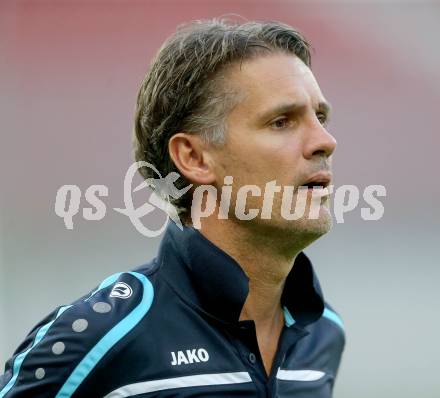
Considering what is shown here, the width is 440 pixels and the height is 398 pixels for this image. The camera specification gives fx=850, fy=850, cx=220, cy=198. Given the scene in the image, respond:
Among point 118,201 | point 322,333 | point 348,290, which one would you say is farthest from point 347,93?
point 322,333

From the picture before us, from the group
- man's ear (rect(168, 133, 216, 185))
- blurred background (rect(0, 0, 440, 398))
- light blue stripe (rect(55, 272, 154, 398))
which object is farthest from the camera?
blurred background (rect(0, 0, 440, 398))

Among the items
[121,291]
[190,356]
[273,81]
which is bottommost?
[190,356]

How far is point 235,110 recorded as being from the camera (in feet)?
6.16

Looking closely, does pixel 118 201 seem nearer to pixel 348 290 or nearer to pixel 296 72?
pixel 348 290

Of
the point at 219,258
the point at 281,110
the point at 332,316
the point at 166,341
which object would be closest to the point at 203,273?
the point at 219,258

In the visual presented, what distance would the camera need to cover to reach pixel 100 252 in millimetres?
4566

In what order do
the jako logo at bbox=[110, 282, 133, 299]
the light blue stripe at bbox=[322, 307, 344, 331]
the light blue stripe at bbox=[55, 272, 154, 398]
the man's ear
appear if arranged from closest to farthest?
1. the light blue stripe at bbox=[55, 272, 154, 398]
2. the jako logo at bbox=[110, 282, 133, 299]
3. the man's ear
4. the light blue stripe at bbox=[322, 307, 344, 331]

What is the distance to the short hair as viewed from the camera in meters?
1.91

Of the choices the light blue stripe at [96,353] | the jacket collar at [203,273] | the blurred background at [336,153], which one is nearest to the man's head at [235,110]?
the jacket collar at [203,273]

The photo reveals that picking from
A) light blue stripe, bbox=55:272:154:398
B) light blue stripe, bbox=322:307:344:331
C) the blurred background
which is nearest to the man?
light blue stripe, bbox=55:272:154:398

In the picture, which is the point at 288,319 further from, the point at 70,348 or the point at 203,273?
the point at 70,348

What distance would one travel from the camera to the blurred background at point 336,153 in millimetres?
4488

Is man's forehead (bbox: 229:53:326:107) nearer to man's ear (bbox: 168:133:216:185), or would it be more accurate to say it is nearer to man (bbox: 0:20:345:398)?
man (bbox: 0:20:345:398)

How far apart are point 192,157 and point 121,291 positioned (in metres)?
0.36
